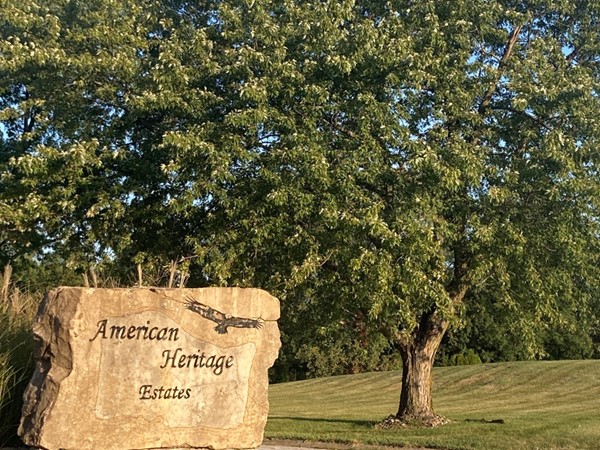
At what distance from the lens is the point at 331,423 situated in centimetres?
1802

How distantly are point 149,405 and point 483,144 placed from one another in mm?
9639

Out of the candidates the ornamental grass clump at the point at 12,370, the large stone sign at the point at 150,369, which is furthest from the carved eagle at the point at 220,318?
the ornamental grass clump at the point at 12,370

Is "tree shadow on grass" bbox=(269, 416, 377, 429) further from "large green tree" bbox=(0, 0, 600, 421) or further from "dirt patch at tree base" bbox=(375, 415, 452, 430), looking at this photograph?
"large green tree" bbox=(0, 0, 600, 421)

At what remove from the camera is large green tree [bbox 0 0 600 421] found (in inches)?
473

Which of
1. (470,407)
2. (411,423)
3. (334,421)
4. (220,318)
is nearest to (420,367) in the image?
(411,423)

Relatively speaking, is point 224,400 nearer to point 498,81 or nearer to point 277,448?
point 277,448

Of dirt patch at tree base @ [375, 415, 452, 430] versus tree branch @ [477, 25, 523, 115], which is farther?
dirt patch at tree base @ [375, 415, 452, 430]

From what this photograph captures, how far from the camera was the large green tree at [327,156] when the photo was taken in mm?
12016

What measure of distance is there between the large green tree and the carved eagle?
3.29 meters

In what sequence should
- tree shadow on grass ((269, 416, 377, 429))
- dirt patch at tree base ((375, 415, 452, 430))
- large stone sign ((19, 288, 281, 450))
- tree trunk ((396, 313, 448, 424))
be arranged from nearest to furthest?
large stone sign ((19, 288, 281, 450)), dirt patch at tree base ((375, 415, 452, 430)), tree trunk ((396, 313, 448, 424)), tree shadow on grass ((269, 416, 377, 429))

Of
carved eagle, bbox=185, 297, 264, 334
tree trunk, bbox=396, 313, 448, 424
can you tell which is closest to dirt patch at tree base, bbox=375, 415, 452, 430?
tree trunk, bbox=396, 313, 448, 424

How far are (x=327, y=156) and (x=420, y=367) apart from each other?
6.11 metres

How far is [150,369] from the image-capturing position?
7.84 m

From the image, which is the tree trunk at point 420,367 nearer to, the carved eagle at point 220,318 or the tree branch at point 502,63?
the tree branch at point 502,63
